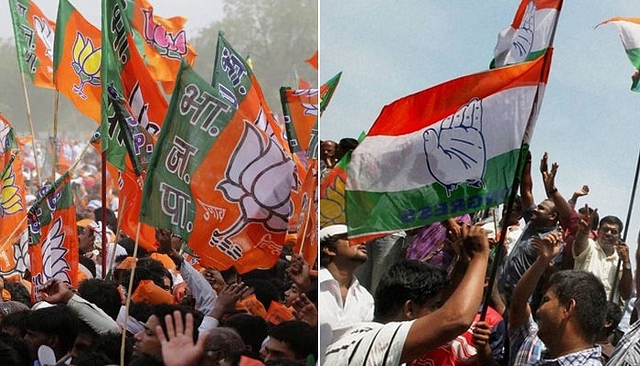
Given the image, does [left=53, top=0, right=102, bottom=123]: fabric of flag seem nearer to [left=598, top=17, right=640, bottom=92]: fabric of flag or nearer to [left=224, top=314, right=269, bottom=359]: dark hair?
[left=224, top=314, right=269, bottom=359]: dark hair

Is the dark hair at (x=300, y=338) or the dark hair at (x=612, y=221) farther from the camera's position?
the dark hair at (x=612, y=221)

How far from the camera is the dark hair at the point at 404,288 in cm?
428

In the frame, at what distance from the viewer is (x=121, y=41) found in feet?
23.0

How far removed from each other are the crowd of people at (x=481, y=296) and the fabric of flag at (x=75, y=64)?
3.23 metres

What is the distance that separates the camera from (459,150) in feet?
15.9

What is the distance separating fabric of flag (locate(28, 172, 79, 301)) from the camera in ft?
24.4

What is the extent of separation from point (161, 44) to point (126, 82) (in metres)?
2.09

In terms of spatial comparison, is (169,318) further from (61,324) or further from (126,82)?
(126,82)

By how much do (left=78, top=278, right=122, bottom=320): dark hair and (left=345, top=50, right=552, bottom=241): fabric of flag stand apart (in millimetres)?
2107

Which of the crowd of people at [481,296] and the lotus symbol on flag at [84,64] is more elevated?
the lotus symbol on flag at [84,64]

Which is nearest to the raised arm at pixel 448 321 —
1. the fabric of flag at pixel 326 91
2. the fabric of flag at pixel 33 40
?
the fabric of flag at pixel 326 91

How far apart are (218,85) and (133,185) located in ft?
2.81

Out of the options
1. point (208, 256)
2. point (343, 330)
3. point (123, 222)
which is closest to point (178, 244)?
point (123, 222)

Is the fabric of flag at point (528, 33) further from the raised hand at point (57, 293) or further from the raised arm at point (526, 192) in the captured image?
the raised hand at point (57, 293)
